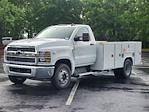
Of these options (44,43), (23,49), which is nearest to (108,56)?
(44,43)

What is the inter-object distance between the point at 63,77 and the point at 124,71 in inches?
157

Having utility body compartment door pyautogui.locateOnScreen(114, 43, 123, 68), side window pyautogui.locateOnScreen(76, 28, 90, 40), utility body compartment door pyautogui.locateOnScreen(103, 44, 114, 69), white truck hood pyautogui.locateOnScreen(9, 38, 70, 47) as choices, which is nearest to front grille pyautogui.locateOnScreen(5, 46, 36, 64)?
white truck hood pyautogui.locateOnScreen(9, 38, 70, 47)

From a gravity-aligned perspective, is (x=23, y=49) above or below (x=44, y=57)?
above

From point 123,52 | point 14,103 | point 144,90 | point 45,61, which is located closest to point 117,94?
point 144,90

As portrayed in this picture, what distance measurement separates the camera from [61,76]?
1230 centimetres

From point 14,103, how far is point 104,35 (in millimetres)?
35733

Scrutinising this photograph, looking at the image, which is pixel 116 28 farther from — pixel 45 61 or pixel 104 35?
pixel 45 61

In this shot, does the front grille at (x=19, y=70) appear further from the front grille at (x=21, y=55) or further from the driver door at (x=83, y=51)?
the driver door at (x=83, y=51)

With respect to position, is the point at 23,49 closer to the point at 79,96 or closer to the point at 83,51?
the point at 83,51

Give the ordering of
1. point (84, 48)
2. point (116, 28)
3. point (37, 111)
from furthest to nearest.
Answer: point (116, 28) < point (84, 48) < point (37, 111)

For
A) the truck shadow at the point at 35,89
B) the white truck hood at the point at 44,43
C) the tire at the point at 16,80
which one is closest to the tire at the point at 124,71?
the truck shadow at the point at 35,89

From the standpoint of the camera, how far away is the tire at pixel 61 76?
12.1 metres

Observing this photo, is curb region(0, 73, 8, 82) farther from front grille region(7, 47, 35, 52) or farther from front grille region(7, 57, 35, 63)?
front grille region(7, 47, 35, 52)

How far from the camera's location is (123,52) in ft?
50.3
